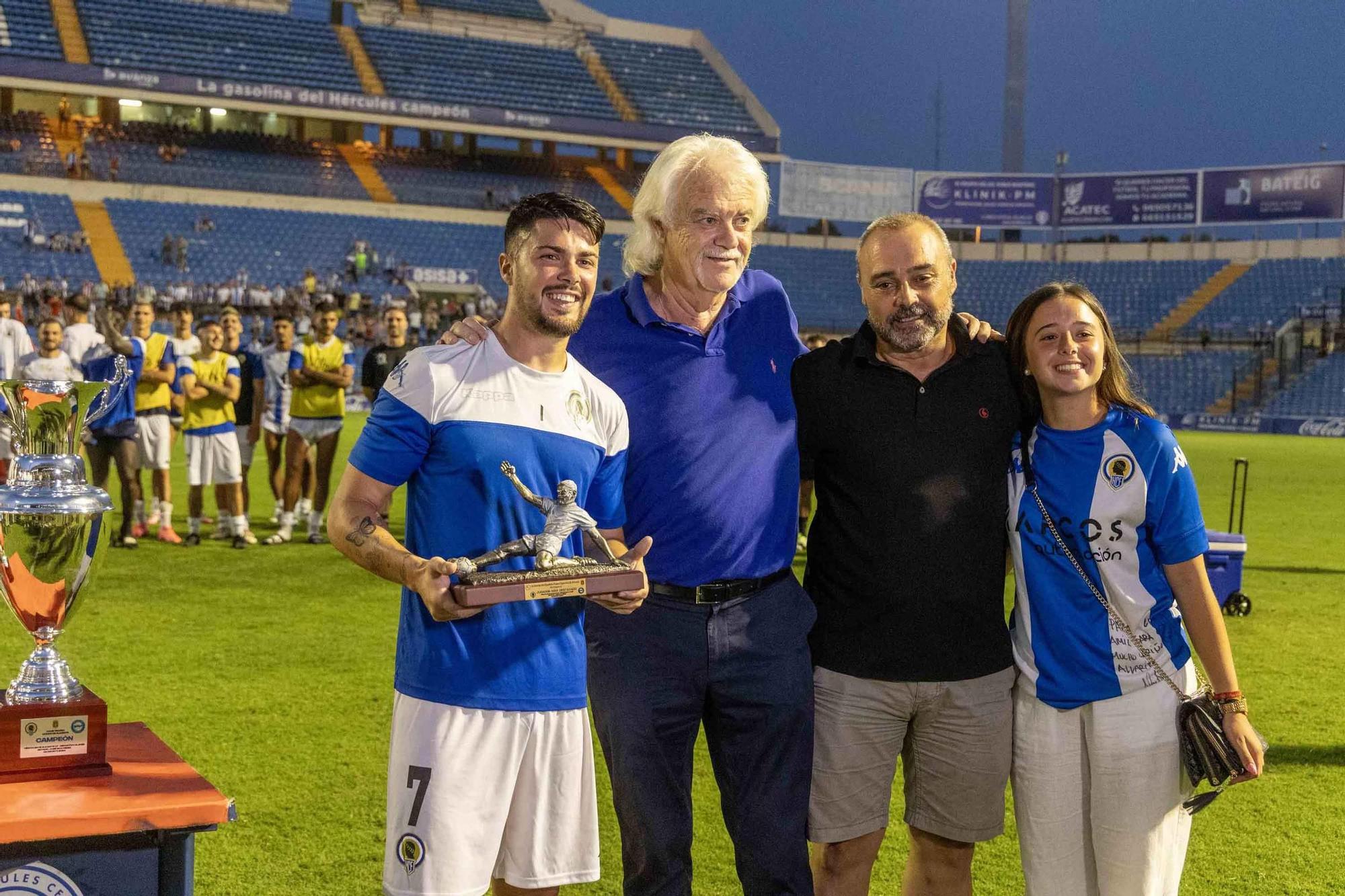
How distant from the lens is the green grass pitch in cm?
428

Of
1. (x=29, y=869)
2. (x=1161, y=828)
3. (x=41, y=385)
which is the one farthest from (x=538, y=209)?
(x=1161, y=828)

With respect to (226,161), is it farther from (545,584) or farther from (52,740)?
(545,584)

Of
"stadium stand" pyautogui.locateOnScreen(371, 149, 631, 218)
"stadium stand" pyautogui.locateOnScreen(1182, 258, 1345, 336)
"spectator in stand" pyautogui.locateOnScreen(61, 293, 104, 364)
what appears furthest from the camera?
"stadium stand" pyautogui.locateOnScreen(371, 149, 631, 218)

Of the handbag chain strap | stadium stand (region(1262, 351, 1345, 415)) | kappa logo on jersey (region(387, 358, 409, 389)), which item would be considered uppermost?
stadium stand (region(1262, 351, 1345, 415))

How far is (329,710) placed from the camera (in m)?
6.02

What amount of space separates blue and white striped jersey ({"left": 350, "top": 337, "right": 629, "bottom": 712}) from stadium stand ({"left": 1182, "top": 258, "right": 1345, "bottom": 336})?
4026 cm

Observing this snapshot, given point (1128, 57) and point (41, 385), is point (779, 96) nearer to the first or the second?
point (1128, 57)

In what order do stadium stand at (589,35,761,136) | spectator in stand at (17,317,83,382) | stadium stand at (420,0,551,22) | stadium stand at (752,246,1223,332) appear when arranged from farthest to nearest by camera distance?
stadium stand at (589,35,761,136) → stadium stand at (420,0,551,22) → stadium stand at (752,246,1223,332) → spectator in stand at (17,317,83,382)

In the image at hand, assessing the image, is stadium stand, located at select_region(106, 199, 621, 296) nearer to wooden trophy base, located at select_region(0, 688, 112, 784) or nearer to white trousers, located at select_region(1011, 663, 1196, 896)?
wooden trophy base, located at select_region(0, 688, 112, 784)

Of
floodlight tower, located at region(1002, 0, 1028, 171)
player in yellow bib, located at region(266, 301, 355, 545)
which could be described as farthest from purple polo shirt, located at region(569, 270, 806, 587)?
floodlight tower, located at region(1002, 0, 1028, 171)

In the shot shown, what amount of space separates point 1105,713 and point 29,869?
2.29 meters

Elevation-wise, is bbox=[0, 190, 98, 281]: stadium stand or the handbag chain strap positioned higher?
bbox=[0, 190, 98, 281]: stadium stand

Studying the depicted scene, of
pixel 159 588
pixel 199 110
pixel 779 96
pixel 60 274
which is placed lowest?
pixel 159 588

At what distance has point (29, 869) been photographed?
2.40m
